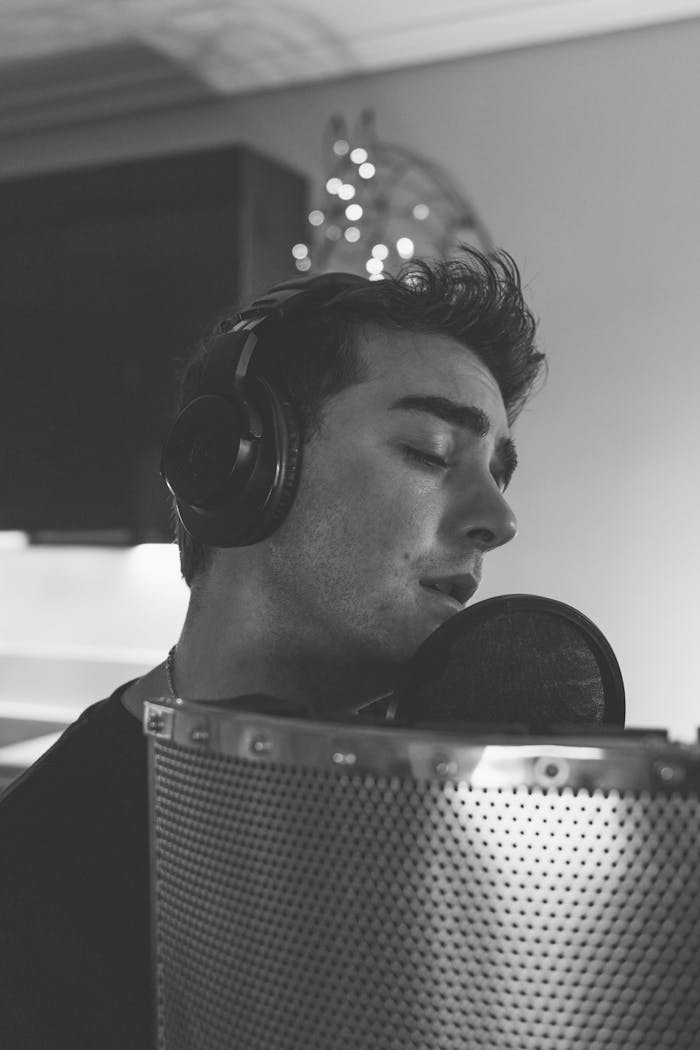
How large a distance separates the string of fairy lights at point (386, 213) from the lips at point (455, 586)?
211cm

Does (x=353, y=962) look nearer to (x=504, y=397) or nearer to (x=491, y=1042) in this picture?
(x=491, y=1042)

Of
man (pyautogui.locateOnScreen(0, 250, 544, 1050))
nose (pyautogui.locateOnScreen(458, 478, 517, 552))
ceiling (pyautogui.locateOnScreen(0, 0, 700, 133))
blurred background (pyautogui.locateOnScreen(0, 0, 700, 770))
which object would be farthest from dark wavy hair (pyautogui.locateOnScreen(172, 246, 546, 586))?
ceiling (pyautogui.locateOnScreen(0, 0, 700, 133))

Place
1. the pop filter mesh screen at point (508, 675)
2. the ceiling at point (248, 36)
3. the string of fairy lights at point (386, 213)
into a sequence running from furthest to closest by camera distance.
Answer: the string of fairy lights at point (386, 213)
the ceiling at point (248, 36)
the pop filter mesh screen at point (508, 675)

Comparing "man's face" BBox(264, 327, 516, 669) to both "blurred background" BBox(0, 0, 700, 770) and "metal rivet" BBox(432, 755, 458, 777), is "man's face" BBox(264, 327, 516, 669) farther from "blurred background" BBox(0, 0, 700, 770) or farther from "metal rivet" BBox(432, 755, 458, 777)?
"blurred background" BBox(0, 0, 700, 770)

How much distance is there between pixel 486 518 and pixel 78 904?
302 millimetres

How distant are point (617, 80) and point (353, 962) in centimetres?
273

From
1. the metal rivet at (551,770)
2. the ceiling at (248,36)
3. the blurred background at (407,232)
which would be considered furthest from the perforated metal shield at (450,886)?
the ceiling at (248,36)

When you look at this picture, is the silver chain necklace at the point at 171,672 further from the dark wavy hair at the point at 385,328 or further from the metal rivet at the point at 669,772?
the metal rivet at the point at 669,772

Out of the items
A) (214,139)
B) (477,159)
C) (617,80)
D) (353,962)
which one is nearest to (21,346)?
(214,139)

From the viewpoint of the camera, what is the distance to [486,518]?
1.95 feet

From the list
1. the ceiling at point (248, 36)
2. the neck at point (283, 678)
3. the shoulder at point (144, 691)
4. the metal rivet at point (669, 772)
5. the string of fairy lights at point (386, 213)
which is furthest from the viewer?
the string of fairy lights at point (386, 213)

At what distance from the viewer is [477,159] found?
2762 mm

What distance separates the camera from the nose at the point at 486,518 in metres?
0.59

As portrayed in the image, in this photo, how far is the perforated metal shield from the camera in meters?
0.24
